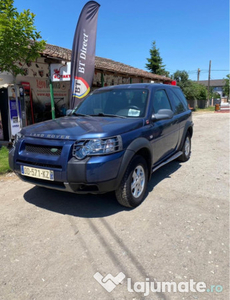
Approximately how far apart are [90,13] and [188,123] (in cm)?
518

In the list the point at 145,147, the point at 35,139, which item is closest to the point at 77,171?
the point at 35,139

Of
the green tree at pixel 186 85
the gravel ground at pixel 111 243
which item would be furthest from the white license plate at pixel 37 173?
the green tree at pixel 186 85

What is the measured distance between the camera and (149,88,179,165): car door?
400 centimetres

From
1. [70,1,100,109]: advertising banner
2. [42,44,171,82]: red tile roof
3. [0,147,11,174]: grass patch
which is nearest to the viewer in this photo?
[0,147,11,174]: grass patch

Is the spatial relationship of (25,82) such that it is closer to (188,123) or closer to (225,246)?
(188,123)

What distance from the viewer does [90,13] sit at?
25.7 ft

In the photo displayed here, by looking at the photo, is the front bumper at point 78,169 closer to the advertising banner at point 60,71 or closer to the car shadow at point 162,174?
the car shadow at point 162,174

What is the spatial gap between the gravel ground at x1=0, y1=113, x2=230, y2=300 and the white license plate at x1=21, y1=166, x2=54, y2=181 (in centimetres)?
63

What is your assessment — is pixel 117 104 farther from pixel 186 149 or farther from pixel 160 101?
pixel 186 149

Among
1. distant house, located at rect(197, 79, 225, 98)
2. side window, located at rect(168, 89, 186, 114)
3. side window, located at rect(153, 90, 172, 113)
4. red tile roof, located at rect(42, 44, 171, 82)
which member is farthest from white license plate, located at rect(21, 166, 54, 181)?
distant house, located at rect(197, 79, 225, 98)

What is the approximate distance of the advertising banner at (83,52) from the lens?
24.9ft

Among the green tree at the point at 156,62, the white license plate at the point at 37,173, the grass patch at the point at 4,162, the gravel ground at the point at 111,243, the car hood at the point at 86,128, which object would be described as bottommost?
the gravel ground at the point at 111,243

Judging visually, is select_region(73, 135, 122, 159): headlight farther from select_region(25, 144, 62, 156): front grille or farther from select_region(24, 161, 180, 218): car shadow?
select_region(24, 161, 180, 218): car shadow

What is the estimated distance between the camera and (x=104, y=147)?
115 inches
